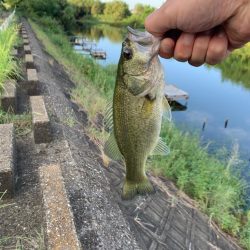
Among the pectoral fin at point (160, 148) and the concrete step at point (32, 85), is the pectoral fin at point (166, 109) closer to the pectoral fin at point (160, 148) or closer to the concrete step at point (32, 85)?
the pectoral fin at point (160, 148)

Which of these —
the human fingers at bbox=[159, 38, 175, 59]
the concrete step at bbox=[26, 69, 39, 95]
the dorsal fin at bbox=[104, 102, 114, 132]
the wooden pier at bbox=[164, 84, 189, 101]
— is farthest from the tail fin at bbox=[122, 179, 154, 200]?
the wooden pier at bbox=[164, 84, 189, 101]

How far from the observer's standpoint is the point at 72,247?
2.80 m

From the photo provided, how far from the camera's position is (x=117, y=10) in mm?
84750

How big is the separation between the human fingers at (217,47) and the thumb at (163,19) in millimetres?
375

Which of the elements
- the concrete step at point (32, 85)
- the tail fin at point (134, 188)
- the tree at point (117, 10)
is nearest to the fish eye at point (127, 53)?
the tail fin at point (134, 188)

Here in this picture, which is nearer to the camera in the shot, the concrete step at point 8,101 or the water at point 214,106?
the concrete step at point 8,101

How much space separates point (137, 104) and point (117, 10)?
86835 mm

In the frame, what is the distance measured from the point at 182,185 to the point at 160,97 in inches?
202

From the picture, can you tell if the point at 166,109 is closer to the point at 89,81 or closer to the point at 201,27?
the point at 201,27

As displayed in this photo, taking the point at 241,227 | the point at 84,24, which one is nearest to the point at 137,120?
the point at 241,227

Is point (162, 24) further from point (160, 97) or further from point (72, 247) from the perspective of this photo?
point (72, 247)

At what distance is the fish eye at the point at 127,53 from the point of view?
2105 mm

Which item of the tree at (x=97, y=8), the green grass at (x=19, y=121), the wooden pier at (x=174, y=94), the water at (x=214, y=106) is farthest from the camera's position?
the tree at (x=97, y=8)

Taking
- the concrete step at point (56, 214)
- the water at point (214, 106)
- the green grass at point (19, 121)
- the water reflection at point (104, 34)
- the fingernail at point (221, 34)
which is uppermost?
the fingernail at point (221, 34)
